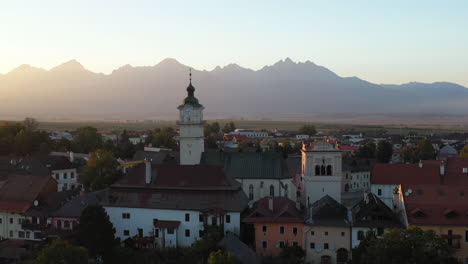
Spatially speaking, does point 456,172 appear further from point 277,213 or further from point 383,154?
point 383,154

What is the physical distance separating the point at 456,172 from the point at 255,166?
2548cm

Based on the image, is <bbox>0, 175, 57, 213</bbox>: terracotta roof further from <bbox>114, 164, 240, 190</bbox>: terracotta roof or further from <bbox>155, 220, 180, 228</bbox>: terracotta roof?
<bbox>155, 220, 180, 228</bbox>: terracotta roof

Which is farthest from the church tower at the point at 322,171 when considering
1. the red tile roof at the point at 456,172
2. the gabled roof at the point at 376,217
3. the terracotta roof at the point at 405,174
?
the red tile roof at the point at 456,172

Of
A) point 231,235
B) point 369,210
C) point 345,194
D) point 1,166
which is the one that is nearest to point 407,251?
point 369,210

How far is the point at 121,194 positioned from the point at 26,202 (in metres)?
10.7

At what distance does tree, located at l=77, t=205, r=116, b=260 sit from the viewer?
48500mm

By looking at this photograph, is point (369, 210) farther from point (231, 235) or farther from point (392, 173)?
point (392, 173)

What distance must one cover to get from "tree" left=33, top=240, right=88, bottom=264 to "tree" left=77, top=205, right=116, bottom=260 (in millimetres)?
7033

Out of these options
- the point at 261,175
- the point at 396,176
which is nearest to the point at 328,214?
the point at 261,175

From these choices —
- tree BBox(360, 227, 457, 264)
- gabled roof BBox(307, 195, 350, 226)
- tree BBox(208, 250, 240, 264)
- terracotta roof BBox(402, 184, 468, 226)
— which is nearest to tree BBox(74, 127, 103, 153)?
gabled roof BBox(307, 195, 350, 226)

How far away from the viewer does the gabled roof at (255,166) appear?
2506 inches

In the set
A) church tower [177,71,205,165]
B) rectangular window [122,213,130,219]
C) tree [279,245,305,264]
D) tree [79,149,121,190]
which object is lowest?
tree [279,245,305,264]

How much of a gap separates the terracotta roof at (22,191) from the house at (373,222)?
33234 mm

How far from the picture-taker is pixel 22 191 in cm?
6131
